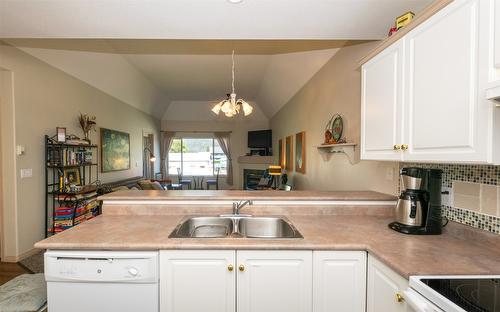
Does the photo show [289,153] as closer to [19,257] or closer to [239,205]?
[239,205]

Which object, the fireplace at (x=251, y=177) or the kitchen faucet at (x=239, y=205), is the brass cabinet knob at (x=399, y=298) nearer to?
the kitchen faucet at (x=239, y=205)

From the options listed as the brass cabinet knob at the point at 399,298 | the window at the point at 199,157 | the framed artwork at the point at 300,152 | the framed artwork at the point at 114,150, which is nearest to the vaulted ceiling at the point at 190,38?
the framed artwork at the point at 114,150

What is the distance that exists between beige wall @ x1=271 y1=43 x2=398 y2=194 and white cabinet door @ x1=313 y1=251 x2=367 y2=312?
0.91 metres

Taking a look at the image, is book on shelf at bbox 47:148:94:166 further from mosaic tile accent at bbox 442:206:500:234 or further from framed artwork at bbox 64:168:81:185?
mosaic tile accent at bbox 442:206:500:234

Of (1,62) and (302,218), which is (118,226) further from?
(1,62)

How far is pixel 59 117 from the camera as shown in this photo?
11.8 feet

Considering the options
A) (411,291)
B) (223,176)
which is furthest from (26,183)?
(223,176)

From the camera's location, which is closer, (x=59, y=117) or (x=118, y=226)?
(x=118, y=226)

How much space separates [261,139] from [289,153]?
2.50 m

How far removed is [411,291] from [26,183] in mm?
3989

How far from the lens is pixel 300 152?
449 cm

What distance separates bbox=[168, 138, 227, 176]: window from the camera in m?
8.63

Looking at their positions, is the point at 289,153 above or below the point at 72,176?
above

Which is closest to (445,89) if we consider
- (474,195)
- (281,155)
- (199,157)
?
(474,195)
